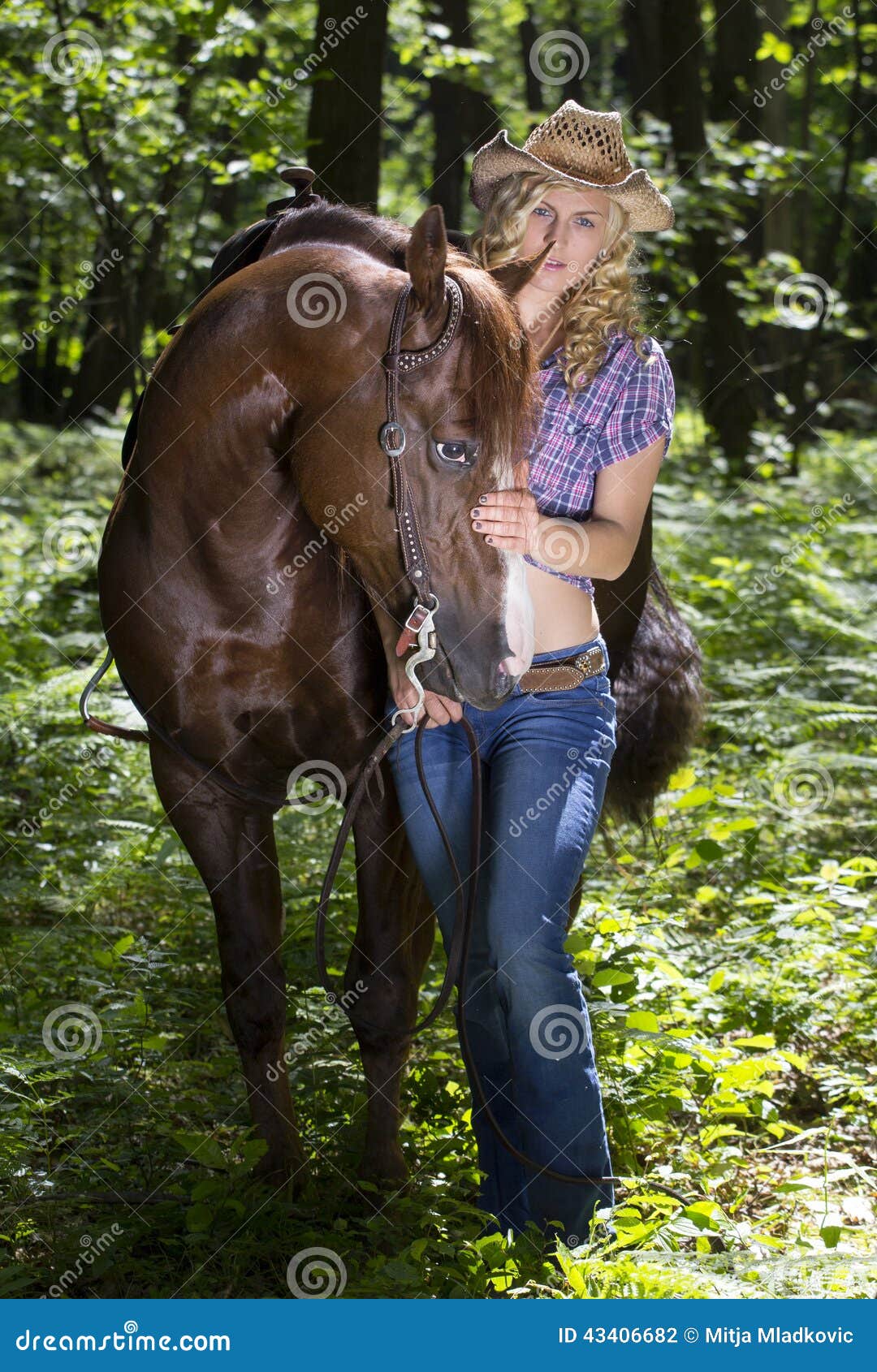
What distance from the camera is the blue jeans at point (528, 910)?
8.53 feet

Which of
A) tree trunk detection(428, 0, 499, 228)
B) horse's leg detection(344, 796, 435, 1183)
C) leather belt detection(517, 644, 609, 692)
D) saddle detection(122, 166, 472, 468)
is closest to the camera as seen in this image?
leather belt detection(517, 644, 609, 692)

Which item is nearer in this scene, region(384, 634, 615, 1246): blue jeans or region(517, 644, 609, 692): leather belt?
region(384, 634, 615, 1246): blue jeans

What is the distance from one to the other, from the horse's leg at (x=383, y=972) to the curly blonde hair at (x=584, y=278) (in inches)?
43.4

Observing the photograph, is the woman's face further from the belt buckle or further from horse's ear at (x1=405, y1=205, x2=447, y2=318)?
the belt buckle

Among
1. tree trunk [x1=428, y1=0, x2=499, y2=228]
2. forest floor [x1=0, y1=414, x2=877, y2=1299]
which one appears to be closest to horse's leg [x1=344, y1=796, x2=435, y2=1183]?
forest floor [x1=0, y1=414, x2=877, y2=1299]

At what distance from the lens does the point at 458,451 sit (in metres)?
2.33

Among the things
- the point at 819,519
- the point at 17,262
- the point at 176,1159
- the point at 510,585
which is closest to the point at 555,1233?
the point at 176,1159

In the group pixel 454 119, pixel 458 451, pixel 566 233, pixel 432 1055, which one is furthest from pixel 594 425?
pixel 454 119

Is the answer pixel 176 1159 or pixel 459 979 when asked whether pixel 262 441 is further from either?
pixel 176 1159

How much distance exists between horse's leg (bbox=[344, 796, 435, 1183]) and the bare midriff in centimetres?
64

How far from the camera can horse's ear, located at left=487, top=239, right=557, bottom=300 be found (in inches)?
106

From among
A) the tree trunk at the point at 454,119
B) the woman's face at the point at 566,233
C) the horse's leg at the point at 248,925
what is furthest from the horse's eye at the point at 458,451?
the tree trunk at the point at 454,119

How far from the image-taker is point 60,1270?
110 inches
